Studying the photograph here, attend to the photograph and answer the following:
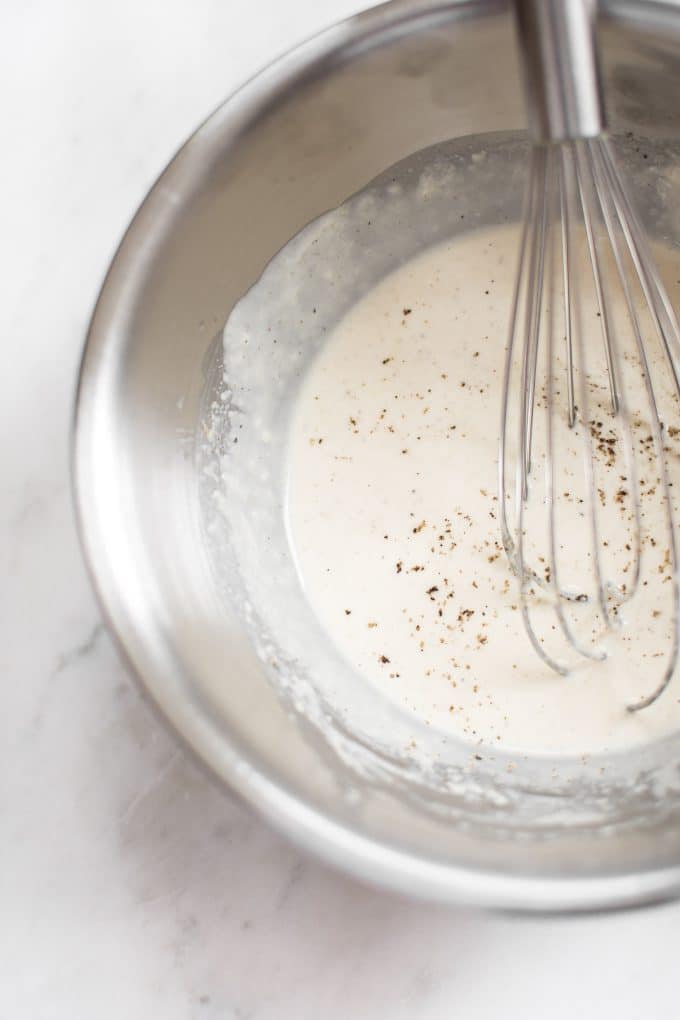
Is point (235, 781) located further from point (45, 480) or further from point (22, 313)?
point (22, 313)

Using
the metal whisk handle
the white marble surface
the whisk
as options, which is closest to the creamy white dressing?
the whisk

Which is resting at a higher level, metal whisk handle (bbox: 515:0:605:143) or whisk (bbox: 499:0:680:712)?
metal whisk handle (bbox: 515:0:605:143)

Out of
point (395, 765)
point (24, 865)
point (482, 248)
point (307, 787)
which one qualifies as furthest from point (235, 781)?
point (482, 248)

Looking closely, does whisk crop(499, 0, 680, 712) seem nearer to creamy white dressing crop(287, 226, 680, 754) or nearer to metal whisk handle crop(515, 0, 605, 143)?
creamy white dressing crop(287, 226, 680, 754)

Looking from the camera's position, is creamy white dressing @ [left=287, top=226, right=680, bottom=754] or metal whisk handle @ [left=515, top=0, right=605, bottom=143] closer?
metal whisk handle @ [left=515, top=0, right=605, bottom=143]

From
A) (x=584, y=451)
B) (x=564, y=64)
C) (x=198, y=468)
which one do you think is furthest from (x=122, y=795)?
(x=564, y=64)
